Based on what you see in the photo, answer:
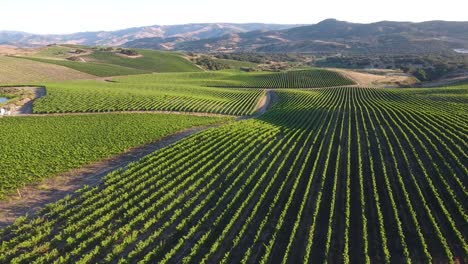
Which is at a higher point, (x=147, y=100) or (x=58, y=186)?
(x=147, y=100)

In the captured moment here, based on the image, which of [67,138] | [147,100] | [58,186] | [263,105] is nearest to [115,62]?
[147,100]

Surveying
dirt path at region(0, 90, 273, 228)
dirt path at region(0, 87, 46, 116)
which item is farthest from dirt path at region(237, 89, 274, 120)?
dirt path at region(0, 87, 46, 116)

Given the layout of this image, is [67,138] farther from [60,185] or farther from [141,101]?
[141,101]

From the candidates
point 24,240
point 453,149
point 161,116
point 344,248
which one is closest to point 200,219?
point 344,248

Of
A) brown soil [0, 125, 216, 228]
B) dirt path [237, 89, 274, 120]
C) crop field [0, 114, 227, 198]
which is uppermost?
crop field [0, 114, 227, 198]

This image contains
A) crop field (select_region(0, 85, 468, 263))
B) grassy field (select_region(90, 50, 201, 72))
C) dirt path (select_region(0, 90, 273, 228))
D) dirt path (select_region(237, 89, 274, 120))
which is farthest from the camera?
grassy field (select_region(90, 50, 201, 72))

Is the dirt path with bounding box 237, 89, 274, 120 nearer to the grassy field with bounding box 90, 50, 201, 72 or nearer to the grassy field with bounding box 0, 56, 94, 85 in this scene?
the grassy field with bounding box 0, 56, 94, 85

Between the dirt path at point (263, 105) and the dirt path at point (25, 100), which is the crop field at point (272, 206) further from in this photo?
the dirt path at point (25, 100)
